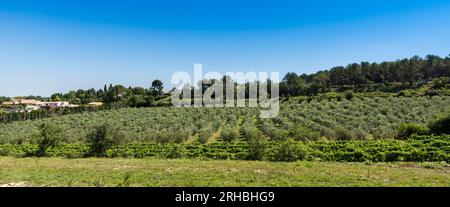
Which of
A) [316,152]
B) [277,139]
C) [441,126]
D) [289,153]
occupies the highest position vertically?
[441,126]

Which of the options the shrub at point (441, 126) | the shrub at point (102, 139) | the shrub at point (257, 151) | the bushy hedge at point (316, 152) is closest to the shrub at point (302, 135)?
the bushy hedge at point (316, 152)

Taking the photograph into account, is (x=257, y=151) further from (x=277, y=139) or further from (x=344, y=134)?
(x=344, y=134)

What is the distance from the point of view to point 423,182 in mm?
11445

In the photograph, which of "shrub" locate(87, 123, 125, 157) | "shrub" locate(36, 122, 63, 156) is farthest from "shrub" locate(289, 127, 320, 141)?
"shrub" locate(36, 122, 63, 156)

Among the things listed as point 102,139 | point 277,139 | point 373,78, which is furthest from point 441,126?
point 373,78

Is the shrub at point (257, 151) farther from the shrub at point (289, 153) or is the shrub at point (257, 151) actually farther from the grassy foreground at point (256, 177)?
the grassy foreground at point (256, 177)

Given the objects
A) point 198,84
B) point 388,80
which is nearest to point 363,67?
point 388,80

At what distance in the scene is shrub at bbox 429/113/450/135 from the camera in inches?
1099

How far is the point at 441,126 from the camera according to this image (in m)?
28.3

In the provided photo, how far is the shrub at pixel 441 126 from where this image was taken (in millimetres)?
27916

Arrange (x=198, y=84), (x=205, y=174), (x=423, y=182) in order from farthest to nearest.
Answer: (x=198, y=84) < (x=205, y=174) < (x=423, y=182)

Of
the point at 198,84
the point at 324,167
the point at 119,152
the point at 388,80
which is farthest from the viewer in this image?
the point at 198,84
